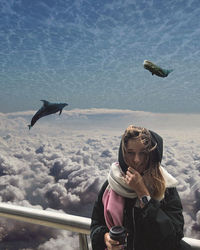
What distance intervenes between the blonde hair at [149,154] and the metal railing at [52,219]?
538mm

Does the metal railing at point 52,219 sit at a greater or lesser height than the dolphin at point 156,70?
lesser

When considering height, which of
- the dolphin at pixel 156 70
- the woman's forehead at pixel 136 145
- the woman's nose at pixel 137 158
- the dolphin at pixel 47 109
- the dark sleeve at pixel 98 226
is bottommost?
the dark sleeve at pixel 98 226

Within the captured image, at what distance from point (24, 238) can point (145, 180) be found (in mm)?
94443

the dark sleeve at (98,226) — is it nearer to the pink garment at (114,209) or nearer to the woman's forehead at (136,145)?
the pink garment at (114,209)

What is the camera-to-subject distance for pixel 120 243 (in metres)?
1.03

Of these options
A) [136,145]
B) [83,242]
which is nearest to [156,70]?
[136,145]

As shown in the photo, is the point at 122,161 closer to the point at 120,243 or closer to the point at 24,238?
the point at 120,243

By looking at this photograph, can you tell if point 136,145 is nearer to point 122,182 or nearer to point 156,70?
point 122,182

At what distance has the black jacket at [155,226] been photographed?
959mm

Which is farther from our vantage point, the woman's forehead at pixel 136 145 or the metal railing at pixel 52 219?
the metal railing at pixel 52 219

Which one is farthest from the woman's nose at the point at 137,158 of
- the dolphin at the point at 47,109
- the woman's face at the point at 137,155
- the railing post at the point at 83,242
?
the dolphin at the point at 47,109

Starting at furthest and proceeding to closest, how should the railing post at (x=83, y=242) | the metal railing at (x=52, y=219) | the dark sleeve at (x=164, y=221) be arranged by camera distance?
the railing post at (x=83, y=242) → the metal railing at (x=52, y=219) → the dark sleeve at (x=164, y=221)

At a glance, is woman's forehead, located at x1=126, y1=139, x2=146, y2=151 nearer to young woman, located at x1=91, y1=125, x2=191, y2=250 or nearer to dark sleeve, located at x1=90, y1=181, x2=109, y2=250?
young woman, located at x1=91, y1=125, x2=191, y2=250

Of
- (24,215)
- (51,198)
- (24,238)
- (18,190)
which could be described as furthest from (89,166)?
(24,215)
